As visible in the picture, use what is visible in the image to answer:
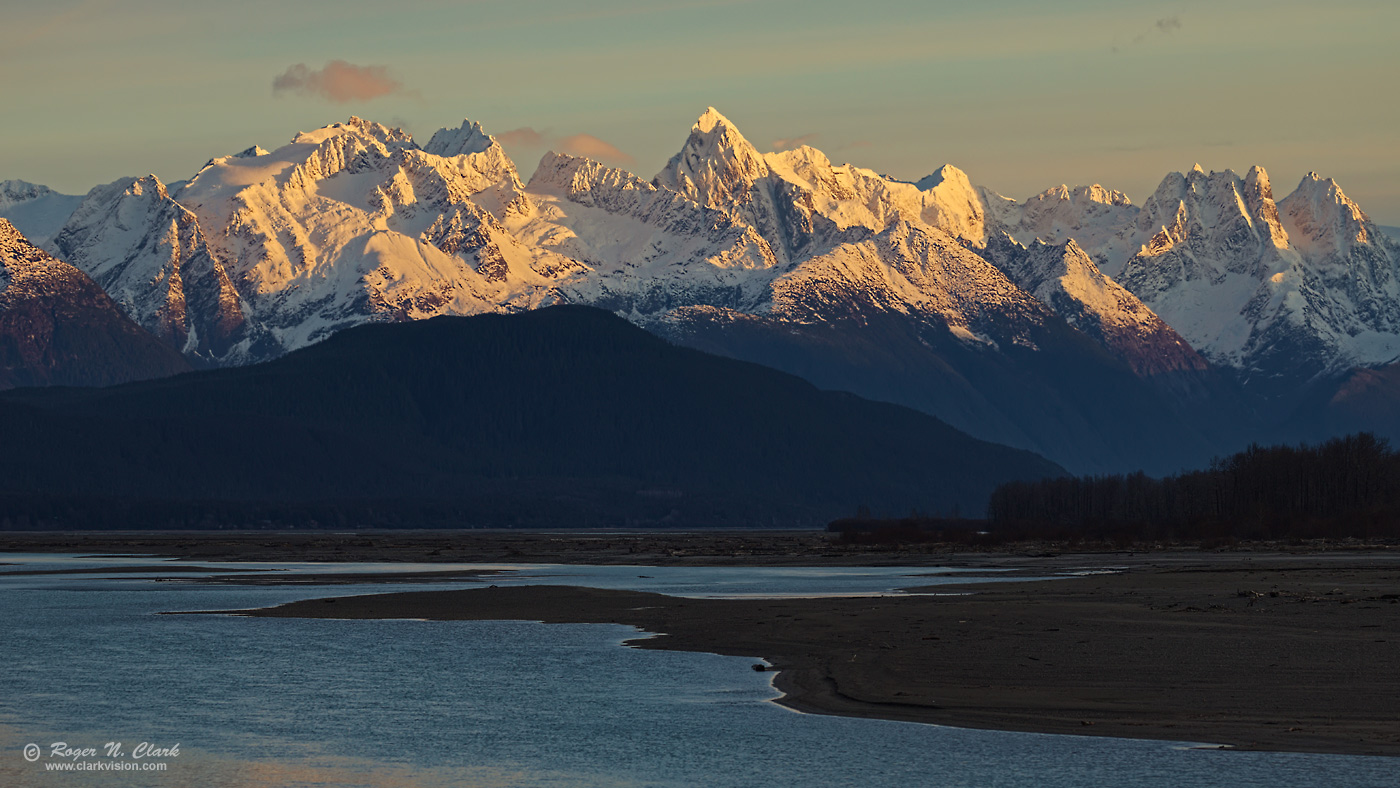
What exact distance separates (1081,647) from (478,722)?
24.3 m

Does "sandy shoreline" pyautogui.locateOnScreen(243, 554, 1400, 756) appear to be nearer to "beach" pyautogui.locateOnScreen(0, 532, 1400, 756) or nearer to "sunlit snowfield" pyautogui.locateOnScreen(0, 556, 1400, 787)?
"beach" pyautogui.locateOnScreen(0, 532, 1400, 756)

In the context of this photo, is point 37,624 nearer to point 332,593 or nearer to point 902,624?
point 332,593

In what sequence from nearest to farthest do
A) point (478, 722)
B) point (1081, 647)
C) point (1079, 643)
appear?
point (478, 722) < point (1081, 647) < point (1079, 643)

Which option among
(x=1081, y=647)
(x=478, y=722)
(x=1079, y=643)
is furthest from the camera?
(x=1079, y=643)

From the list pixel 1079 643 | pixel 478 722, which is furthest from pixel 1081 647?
pixel 478 722

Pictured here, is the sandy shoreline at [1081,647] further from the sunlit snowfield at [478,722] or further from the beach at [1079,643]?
the sunlit snowfield at [478,722]

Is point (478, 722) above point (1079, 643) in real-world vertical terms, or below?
below

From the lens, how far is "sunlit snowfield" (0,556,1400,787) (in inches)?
1951

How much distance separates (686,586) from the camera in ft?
435

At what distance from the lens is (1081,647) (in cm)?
7119

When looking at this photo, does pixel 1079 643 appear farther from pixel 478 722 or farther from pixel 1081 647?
pixel 478 722

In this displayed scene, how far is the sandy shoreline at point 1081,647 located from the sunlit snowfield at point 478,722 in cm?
256

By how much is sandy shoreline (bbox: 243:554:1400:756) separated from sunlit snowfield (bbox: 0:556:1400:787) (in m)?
2.56

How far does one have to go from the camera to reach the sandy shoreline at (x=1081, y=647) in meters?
54.7
